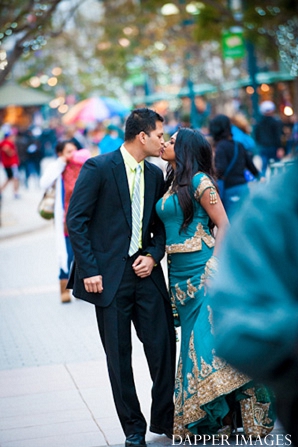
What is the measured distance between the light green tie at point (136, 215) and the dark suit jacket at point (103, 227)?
0.04 m

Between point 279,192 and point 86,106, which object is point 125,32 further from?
point 279,192

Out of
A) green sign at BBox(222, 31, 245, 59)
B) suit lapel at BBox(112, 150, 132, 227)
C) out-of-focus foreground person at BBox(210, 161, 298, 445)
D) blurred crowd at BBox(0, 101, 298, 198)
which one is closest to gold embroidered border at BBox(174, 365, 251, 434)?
suit lapel at BBox(112, 150, 132, 227)

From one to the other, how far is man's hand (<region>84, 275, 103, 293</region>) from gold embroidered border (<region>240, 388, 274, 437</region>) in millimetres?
1050

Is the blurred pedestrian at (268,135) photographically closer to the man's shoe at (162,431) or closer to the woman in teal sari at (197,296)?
the woman in teal sari at (197,296)

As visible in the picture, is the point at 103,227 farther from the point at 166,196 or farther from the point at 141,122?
the point at 141,122

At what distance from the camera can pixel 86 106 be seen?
3128 centimetres

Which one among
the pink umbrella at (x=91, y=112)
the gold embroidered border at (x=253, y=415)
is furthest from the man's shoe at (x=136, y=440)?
the pink umbrella at (x=91, y=112)

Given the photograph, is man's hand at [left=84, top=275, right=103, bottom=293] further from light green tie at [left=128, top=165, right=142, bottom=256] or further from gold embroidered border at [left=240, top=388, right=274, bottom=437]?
gold embroidered border at [left=240, top=388, right=274, bottom=437]

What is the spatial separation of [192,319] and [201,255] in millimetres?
390

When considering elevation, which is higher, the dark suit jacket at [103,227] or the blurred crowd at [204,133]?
the dark suit jacket at [103,227]

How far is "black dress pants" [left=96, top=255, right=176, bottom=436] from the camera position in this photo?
480 centimetres

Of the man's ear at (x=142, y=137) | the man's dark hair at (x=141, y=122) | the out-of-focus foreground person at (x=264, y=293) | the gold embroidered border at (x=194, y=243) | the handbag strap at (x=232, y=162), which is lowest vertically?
the handbag strap at (x=232, y=162)

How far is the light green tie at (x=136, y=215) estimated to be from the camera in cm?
488

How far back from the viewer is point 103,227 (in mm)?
4871
